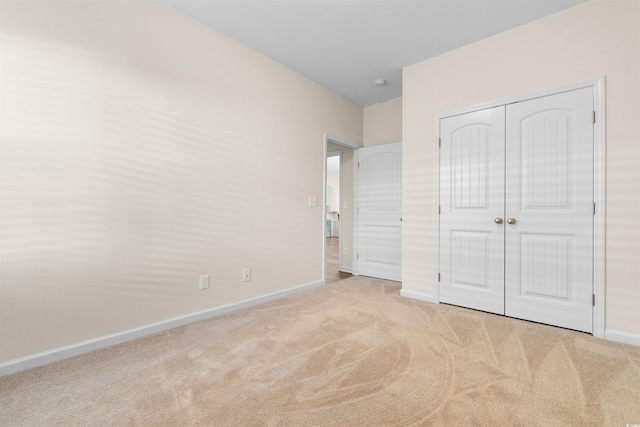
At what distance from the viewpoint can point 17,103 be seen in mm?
1677

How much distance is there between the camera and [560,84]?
237cm

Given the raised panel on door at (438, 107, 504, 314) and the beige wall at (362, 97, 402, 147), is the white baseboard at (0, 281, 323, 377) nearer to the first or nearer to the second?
the raised panel on door at (438, 107, 504, 314)

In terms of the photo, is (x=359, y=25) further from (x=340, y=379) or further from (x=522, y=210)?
(x=340, y=379)

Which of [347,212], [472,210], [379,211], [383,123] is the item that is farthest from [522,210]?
[347,212]

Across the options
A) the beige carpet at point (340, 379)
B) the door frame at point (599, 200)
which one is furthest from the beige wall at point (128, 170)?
the door frame at point (599, 200)

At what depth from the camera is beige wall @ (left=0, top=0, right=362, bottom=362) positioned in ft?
5.59

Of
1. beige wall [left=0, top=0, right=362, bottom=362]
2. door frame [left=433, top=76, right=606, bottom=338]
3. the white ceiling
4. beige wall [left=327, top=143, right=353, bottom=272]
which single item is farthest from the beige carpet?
the white ceiling

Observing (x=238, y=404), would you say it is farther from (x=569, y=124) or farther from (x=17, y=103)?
(x=569, y=124)

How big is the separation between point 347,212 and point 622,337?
3200mm

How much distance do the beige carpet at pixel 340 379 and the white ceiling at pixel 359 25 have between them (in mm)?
2612

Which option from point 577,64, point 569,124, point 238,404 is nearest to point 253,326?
point 238,404

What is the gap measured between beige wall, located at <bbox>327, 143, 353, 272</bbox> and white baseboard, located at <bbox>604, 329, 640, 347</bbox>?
9.52ft

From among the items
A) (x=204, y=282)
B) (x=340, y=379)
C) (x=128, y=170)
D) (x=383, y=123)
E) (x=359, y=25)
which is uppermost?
(x=359, y=25)

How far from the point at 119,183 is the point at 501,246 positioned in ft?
10.6
